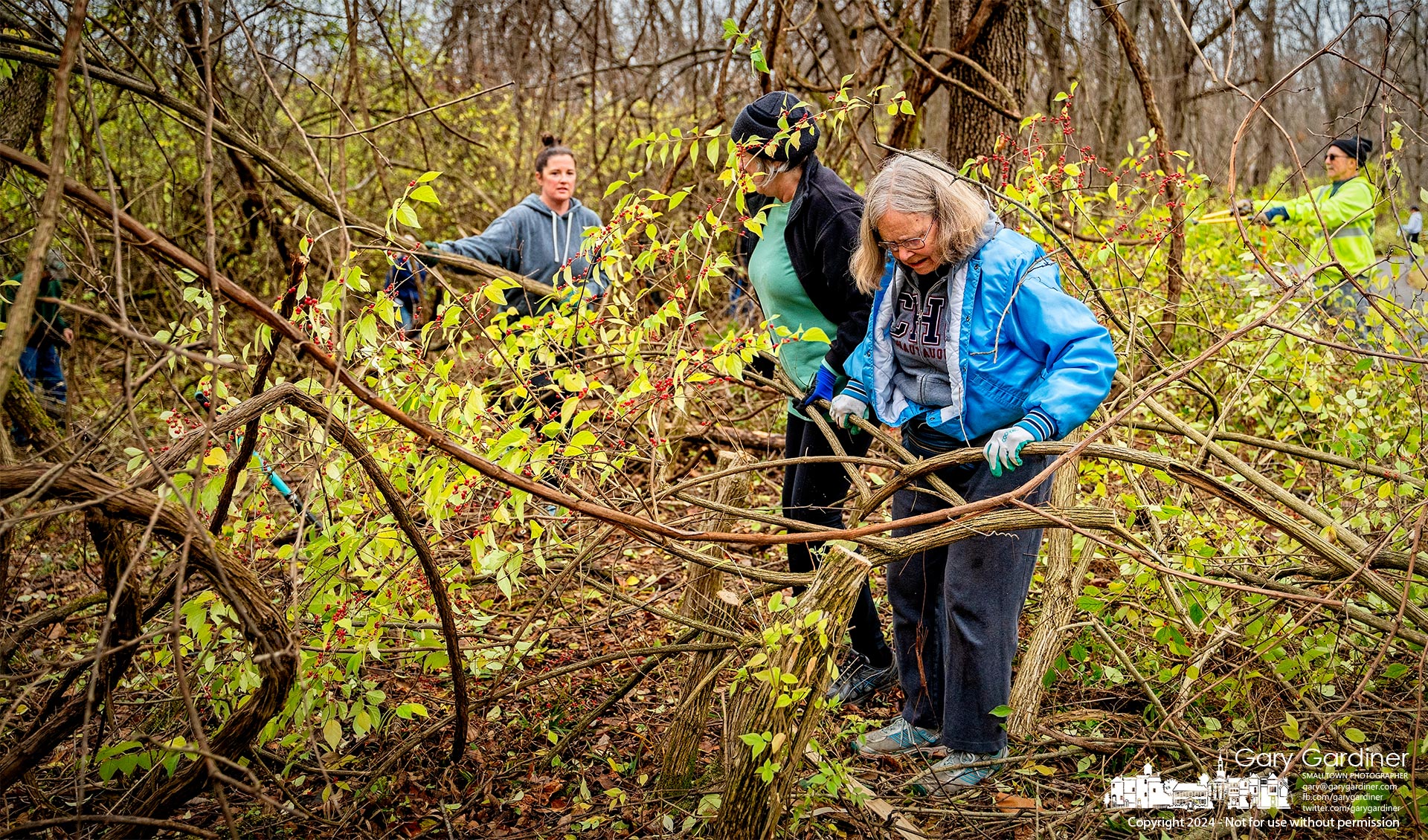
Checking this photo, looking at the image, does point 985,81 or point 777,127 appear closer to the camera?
point 777,127

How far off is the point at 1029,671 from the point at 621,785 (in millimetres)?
1228

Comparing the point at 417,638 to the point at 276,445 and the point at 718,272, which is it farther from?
the point at 718,272

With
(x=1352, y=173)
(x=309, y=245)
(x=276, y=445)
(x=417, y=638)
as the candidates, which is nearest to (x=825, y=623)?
(x=417, y=638)

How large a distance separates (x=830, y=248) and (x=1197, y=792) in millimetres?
1695

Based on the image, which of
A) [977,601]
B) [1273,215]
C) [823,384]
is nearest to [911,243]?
[823,384]

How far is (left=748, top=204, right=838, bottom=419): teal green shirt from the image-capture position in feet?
9.20

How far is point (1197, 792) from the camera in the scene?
7.84 ft

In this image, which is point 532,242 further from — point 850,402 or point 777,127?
point 850,402

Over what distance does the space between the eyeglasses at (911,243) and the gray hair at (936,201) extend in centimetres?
2

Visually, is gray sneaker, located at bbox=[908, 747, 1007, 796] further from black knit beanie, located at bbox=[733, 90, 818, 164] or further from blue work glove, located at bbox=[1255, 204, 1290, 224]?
blue work glove, located at bbox=[1255, 204, 1290, 224]

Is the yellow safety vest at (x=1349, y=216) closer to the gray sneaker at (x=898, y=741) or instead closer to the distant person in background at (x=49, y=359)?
the gray sneaker at (x=898, y=741)

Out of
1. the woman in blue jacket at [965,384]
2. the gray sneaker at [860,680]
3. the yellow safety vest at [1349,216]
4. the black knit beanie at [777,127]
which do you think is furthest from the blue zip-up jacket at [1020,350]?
the yellow safety vest at [1349,216]

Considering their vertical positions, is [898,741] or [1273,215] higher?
[1273,215]

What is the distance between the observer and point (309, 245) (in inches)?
84.0
